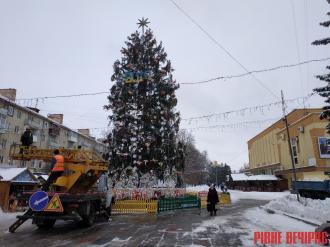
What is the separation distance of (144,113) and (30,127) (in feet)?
105

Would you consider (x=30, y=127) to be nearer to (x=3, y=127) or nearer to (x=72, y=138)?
(x=3, y=127)

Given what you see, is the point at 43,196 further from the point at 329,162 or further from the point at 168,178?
the point at 329,162

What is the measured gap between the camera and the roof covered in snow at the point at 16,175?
84.4 feet

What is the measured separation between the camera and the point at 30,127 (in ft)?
162

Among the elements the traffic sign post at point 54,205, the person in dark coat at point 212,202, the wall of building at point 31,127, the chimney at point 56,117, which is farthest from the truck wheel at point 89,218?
the chimney at point 56,117

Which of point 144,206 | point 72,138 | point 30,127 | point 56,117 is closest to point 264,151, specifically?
point 72,138

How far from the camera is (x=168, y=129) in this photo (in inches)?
982

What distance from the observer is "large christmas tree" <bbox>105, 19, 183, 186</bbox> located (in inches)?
931

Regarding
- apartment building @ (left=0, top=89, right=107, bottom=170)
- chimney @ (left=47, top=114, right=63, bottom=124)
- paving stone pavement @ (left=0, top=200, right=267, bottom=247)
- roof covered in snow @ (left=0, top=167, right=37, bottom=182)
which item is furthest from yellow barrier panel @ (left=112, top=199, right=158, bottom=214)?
chimney @ (left=47, top=114, right=63, bottom=124)

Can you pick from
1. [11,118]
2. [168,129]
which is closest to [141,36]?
[168,129]

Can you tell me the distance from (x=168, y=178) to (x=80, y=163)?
11949 millimetres

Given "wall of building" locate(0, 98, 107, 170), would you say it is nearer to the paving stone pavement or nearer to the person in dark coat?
the person in dark coat

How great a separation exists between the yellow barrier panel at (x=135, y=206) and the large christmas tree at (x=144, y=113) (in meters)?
2.98

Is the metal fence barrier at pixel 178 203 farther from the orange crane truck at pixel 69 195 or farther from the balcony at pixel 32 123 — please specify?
the balcony at pixel 32 123
